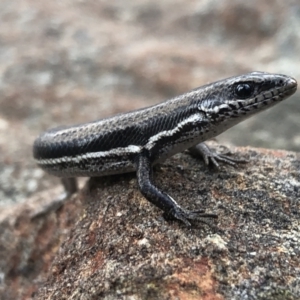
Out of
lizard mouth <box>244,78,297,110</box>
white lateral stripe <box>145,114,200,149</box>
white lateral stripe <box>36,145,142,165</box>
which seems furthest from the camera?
white lateral stripe <box>36,145,142,165</box>

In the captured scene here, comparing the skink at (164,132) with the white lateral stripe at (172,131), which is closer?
the skink at (164,132)

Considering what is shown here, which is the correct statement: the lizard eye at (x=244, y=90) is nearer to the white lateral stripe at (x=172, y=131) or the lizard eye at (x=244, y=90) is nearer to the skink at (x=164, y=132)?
the skink at (x=164, y=132)

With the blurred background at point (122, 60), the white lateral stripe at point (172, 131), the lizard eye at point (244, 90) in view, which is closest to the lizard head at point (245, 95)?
the lizard eye at point (244, 90)

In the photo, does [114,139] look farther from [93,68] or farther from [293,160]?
[93,68]

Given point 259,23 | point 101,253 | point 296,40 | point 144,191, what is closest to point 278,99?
point 144,191

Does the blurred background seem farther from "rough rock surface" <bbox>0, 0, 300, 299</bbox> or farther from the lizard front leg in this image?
the lizard front leg

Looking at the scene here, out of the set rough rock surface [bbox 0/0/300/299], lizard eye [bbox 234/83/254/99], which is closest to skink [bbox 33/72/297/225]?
lizard eye [bbox 234/83/254/99]

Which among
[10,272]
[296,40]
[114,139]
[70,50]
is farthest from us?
[70,50]
